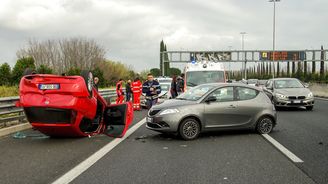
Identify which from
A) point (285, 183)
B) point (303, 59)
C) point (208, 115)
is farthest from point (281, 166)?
point (303, 59)

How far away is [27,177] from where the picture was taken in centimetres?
602

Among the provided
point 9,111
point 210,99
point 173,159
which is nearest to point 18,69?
point 9,111

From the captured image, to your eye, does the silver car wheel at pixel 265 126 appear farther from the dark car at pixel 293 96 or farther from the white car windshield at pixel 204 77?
the dark car at pixel 293 96

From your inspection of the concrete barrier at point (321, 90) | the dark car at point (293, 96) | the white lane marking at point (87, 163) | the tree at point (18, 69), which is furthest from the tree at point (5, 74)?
the concrete barrier at point (321, 90)

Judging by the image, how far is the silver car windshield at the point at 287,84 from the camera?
62.2ft

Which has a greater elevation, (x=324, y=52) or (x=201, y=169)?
(x=324, y=52)

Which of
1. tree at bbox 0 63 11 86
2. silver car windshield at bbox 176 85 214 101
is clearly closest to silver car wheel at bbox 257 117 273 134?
silver car windshield at bbox 176 85 214 101

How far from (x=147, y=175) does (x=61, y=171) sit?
1.43 meters

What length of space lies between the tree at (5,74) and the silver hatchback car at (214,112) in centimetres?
1642

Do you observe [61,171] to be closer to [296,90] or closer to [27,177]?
[27,177]

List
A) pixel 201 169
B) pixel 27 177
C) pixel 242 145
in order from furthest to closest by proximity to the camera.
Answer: pixel 242 145, pixel 201 169, pixel 27 177

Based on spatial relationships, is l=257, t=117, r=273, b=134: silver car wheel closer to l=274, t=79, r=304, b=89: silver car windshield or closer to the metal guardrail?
the metal guardrail

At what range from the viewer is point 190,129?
965 cm

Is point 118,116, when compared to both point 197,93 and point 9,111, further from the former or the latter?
point 9,111
